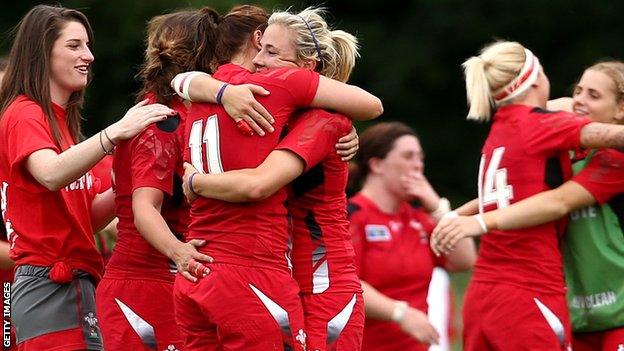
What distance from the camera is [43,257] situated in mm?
5715

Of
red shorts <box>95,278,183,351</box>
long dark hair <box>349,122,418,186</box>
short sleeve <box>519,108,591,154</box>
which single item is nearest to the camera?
red shorts <box>95,278,183,351</box>

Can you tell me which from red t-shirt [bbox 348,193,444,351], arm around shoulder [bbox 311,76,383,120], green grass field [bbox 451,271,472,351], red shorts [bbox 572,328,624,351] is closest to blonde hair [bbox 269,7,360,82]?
arm around shoulder [bbox 311,76,383,120]

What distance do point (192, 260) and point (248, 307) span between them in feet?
0.96

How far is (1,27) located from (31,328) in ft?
37.8

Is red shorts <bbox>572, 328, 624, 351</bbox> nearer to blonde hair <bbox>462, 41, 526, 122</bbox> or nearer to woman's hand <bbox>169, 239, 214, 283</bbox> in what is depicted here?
blonde hair <bbox>462, 41, 526, 122</bbox>

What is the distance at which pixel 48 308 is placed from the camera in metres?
5.66

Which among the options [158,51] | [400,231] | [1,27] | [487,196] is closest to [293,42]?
[158,51]

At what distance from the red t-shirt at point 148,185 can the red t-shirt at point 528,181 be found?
152 centimetres

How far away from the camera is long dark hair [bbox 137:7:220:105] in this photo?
5754 millimetres

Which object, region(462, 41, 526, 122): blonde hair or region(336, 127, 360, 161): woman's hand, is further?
region(462, 41, 526, 122): blonde hair

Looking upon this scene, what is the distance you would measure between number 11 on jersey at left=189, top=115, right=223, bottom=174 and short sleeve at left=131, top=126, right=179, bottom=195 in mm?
338

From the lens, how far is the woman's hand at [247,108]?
5.05 m

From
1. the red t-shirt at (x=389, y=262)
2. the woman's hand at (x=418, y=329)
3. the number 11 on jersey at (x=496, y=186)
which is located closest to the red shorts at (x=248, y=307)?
the number 11 on jersey at (x=496, y=186)

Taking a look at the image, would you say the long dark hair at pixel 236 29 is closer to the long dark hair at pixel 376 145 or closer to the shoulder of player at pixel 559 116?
the shoulder of player at pixel 559 116
